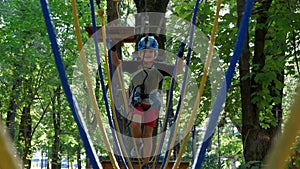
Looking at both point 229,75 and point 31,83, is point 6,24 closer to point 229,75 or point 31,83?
point 31,83

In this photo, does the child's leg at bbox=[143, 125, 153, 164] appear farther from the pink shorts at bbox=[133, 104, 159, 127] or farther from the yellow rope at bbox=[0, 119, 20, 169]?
the yellow rope at bbox=[0, 119, 20, 169]

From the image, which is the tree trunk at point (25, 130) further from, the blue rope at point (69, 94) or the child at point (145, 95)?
the blue rope at point (69, 94)

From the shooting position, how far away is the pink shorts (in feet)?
8.83

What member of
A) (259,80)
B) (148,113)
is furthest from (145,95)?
(259,80)

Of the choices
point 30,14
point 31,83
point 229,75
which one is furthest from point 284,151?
point 31,83

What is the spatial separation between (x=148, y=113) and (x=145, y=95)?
11cm

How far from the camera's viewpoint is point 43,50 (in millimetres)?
6852

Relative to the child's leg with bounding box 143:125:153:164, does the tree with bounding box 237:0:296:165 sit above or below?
above

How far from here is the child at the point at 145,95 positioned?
8.79ft

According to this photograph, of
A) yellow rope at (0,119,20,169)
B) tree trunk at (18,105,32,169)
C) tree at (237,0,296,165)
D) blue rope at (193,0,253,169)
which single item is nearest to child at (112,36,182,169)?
tree at (237,0,296,165)

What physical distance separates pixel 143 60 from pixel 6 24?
4.52 meters

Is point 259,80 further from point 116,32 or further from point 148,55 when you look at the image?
point 116,32

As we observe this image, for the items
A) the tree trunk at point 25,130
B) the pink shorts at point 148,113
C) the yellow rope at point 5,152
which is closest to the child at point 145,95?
the pink shorts at point 148,113

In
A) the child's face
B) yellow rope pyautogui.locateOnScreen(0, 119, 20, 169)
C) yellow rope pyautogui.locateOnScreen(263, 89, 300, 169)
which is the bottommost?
yellow rope pyautogui.locateOnScreen(263, 89, 300, 169)
